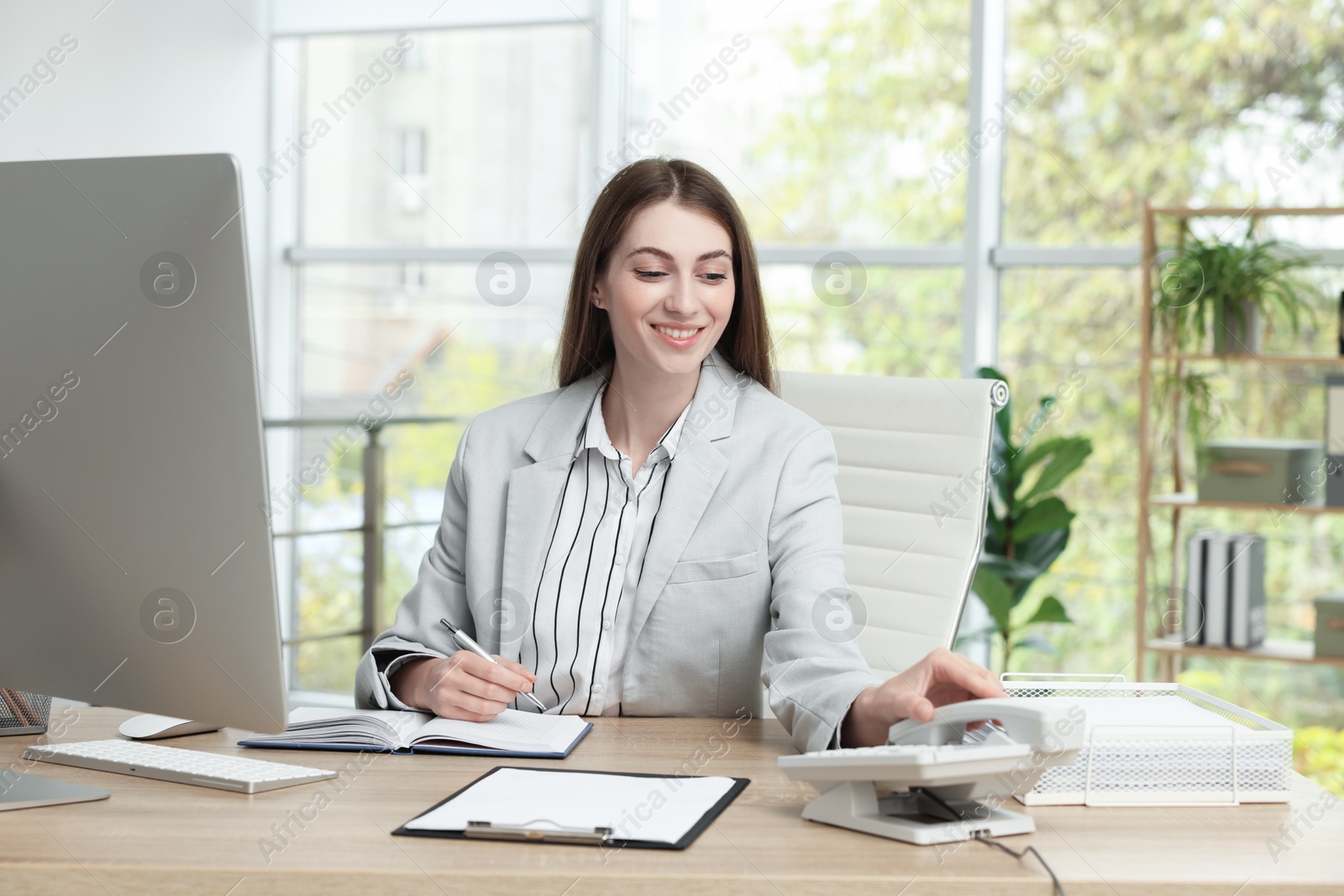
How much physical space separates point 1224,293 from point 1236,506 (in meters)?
0.53

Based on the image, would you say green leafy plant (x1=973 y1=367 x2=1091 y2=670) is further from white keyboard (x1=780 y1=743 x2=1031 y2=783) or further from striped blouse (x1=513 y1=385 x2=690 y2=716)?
white keyboard (x1=780 y1=743 x2=1031 y2=783)

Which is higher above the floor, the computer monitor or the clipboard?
the computer monitor

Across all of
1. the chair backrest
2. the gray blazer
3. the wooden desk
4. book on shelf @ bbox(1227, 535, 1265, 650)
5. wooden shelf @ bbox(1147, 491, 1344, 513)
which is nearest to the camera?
the wooden desk

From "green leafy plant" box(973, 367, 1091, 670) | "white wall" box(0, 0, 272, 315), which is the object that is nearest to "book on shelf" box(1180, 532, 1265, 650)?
"green leafy plant" box(973, 367, 1091, 670)

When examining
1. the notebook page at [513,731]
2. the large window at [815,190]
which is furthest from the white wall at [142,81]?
the notebook page at [513,731]

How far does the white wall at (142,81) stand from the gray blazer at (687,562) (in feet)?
5.34

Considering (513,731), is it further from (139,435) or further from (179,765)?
(139,435)

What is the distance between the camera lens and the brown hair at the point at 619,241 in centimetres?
158

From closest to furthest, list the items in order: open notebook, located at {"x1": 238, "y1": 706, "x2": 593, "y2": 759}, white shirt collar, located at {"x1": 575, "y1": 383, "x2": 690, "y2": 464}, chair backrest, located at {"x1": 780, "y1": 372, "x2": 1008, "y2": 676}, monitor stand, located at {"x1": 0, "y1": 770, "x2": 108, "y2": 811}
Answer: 1. monitor stand, located at {"x1": 0, "y1": 770, "x2": 108, "y2": 811}
2. open notebook, located at {"x1": 238, "y1": 706, "x2": 593, "y2": 759}
3. white shirt collar, located at {"x1": 575, "y1": 383, "x2": 690, "y2": 464}
4. chair backrest, located at {"x1": 780, "y1": 372, "x2": 1008, "y2": 676}

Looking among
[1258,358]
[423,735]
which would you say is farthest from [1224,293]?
[423,735]

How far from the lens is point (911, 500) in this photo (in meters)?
1.75

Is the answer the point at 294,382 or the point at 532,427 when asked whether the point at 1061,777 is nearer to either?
the point at 532,427

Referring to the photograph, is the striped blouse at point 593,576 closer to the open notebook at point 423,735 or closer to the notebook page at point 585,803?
the open notebook at point 423,735

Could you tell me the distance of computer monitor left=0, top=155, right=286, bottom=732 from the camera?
0.82 m
